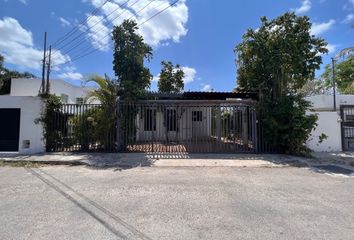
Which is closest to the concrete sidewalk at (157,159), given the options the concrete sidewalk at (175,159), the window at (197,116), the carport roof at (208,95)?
the concrete sidewalk at (175,159)

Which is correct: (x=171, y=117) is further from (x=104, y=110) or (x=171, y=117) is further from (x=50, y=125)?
(x=50, y=125)

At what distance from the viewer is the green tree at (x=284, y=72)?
11453 mm

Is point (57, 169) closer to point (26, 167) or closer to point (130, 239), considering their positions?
point (26, 167)

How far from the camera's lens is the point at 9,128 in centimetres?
1204

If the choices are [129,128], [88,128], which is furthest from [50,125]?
[129,128]

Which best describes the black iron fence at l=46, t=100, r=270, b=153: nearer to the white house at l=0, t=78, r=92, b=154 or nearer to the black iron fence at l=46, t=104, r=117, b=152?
the black iron fence at l=46, t=104, r=117, b=152

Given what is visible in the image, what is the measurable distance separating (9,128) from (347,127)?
658 inches

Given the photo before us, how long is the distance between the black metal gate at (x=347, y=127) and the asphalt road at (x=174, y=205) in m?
6.53

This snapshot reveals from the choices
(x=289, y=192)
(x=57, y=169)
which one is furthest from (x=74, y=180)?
(x=289, y=192)

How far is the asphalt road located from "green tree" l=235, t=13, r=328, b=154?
3594 millimetres

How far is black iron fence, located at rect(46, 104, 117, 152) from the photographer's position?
11914 mm

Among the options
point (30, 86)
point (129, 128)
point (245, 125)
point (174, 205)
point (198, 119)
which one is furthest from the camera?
point (30, 86)

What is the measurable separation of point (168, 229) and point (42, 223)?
2038mm

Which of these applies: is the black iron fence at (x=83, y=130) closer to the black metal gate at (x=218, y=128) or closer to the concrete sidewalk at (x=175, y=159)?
the black metal gate at (x=218, y=128)
